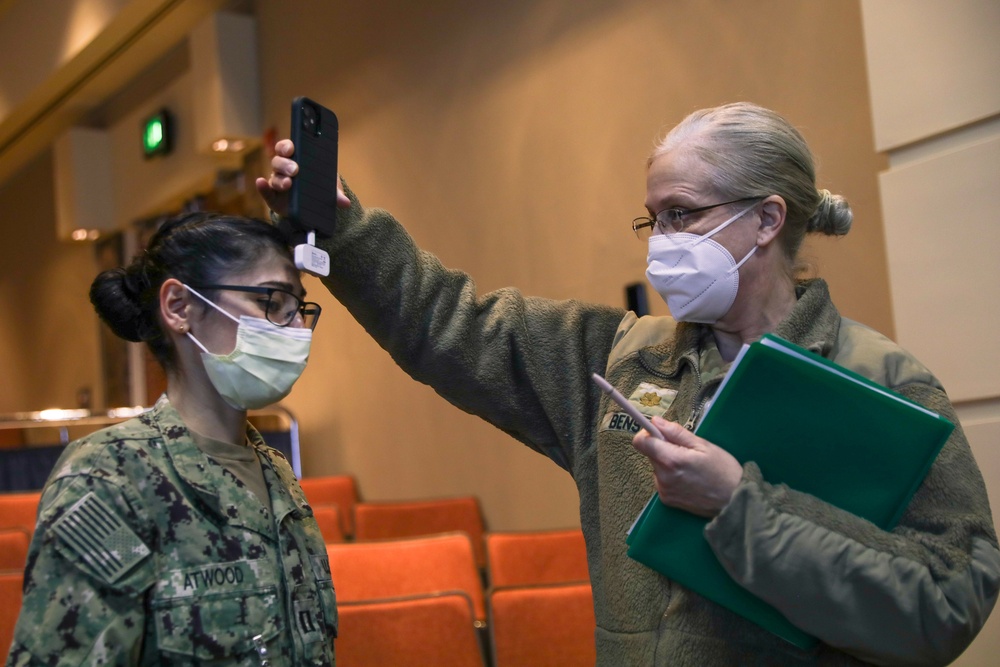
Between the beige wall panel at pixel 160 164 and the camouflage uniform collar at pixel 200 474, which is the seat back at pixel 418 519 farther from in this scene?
the beige wall panel at pixel 160 164

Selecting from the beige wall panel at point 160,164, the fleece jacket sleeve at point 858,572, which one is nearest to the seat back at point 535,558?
the fleece jacket sleeve at point 858,572

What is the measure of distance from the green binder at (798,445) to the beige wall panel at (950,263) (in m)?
1.06

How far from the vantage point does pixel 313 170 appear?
1509 mm

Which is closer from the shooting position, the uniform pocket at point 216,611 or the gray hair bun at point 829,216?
the uniform pocket at point 216,611

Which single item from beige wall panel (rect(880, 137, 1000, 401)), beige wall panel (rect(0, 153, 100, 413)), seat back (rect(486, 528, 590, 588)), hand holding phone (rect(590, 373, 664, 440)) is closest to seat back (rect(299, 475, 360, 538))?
seat back (rect(486, 528, 590, 588))

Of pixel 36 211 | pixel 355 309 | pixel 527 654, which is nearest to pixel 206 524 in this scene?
pixel 355 309

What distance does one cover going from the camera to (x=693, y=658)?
150 centimetres

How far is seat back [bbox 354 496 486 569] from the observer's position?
4.61 meters

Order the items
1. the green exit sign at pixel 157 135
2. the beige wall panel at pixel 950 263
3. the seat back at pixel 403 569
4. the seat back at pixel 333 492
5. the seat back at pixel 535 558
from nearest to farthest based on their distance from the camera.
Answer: the beige wall panel at pixel 950 263
the seat back at pixel 403 569
the seat back at pixel 535 558
the seat back at pixel 333 492
the green exit sign at pixel 157 135

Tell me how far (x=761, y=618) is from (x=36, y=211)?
1087 cm

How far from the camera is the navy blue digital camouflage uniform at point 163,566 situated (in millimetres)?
1329

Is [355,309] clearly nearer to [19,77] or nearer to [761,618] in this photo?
[761,618]

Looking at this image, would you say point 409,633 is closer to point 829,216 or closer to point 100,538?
point 100,538

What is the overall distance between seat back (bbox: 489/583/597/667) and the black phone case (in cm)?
154
